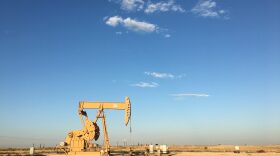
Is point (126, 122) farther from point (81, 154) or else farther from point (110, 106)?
point (81, 154)

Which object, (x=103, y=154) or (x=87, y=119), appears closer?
(x=103, y=154)

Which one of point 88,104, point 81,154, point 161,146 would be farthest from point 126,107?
point 161,146

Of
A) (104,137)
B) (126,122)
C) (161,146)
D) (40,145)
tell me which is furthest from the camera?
(40,145)

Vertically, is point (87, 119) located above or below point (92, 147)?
above

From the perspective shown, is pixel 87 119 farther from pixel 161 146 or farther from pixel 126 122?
pixel 161 146

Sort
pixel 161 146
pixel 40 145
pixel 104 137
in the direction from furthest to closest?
pixel 40 145 → pixel 161 146 → pixel 104 137

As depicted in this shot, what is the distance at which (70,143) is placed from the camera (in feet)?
82.7

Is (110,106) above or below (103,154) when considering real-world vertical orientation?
above

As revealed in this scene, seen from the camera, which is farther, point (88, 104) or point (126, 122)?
point (88, 104)

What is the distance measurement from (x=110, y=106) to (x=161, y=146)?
957 centimetres

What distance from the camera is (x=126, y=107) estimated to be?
78.6ft

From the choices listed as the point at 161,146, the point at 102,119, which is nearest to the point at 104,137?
the point at 102,119

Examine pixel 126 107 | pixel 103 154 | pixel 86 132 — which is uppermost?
pixel 126 107

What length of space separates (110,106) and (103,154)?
3.82m
